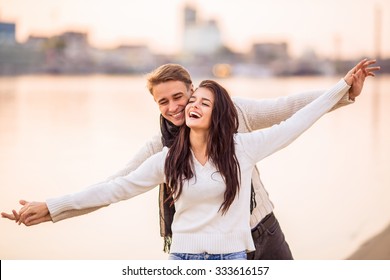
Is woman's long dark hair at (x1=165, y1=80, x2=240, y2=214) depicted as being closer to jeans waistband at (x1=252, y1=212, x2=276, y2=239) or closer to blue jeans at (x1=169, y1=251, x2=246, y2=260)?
blue jeans at (x1=169, y1=251, x2=246, y2=260)

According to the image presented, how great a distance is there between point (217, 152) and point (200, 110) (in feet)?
0.47

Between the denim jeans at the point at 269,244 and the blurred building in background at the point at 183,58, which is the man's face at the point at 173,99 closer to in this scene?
the denim jeans at the point at 269,244

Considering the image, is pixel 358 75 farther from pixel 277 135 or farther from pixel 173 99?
pixel 173 99

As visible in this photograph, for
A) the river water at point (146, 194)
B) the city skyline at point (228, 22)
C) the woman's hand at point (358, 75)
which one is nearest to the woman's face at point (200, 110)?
the woman's hand at point (358, 75)

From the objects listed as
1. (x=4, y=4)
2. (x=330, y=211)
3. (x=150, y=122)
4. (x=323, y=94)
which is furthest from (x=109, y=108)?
(x=323, y=94)

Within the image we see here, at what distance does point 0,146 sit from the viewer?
9.65m

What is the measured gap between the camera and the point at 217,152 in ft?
7.35

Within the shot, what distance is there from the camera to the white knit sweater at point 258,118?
2.47 metres

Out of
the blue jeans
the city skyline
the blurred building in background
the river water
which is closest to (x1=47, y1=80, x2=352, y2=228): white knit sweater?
the blue jeans

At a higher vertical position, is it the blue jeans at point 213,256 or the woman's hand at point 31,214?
the woman's hand at point 31,214

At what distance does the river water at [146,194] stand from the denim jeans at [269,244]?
7.07ft


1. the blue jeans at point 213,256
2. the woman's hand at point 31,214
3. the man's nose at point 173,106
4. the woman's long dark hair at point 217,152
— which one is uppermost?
the man's nose at point 173,106

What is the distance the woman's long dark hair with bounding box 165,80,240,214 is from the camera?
86.9 inches
